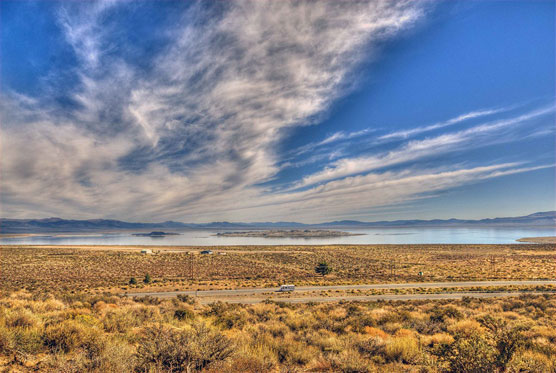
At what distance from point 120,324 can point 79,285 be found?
34325 millimetres

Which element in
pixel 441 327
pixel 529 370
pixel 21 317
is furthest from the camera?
pixel 441 327

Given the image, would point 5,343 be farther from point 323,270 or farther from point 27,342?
point 323,270

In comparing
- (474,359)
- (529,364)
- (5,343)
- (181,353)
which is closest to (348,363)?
(474,359)

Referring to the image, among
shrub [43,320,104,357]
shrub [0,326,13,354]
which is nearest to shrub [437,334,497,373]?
shrub [43,320,104,357]

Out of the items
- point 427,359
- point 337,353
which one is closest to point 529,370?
point 427,359

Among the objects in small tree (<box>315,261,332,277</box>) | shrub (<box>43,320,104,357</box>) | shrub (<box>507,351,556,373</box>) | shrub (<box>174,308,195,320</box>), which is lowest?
small tree (<box>315,261,332,277</box>)

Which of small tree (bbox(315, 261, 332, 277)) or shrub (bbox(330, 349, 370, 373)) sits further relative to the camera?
small tree (bbox(315, 261, 332, 277))

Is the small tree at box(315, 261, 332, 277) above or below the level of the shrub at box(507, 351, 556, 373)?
below

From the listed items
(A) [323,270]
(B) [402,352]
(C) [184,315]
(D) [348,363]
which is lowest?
(A) [323,270]

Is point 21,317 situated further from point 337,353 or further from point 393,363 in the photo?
point 393,363

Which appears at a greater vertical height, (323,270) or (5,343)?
(5,343)

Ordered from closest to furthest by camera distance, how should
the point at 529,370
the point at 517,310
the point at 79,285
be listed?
the point at 529,370 < the point at 517,310 < the point at 79,285

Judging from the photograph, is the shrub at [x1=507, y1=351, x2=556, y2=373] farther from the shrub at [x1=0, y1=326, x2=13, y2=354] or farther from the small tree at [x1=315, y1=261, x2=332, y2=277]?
the small tree at [x1=315, y1=261, x2=332, y2=277]

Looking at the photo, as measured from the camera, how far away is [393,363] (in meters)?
7.54
